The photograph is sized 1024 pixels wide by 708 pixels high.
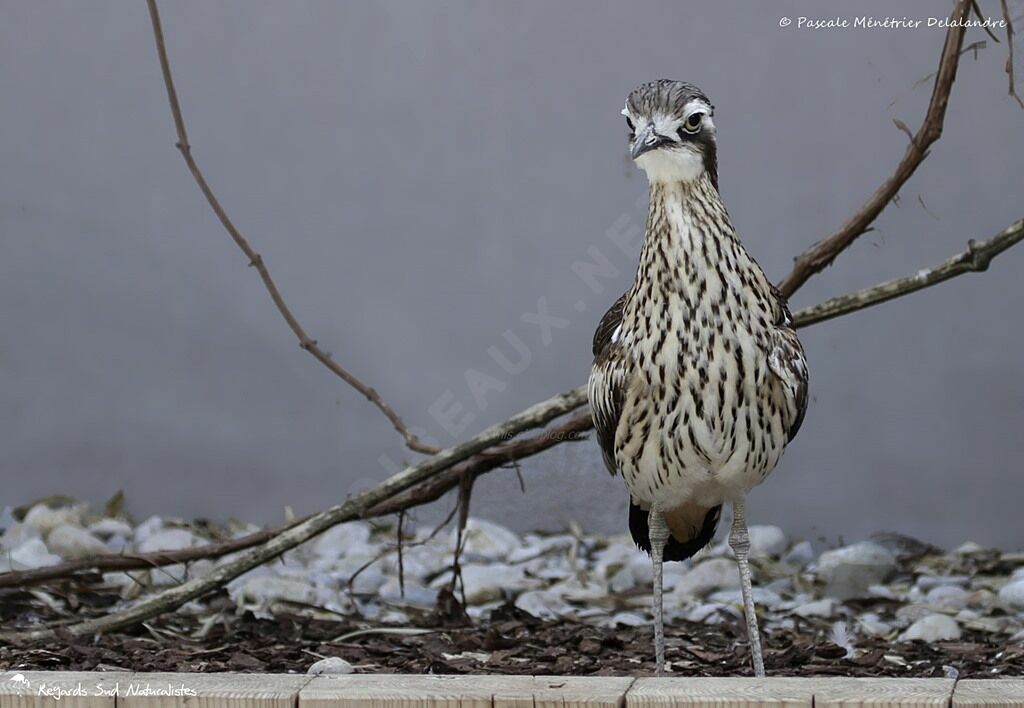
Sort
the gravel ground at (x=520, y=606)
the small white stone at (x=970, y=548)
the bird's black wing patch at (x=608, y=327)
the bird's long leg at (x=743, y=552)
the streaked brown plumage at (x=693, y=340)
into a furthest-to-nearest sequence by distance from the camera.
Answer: the small white stone at (x=970, y=548) → the gravel ground at (x=520, y=606) → the bird's black wing patch at (x=608, y=327) → the bird's long leg at (x=743, y=552) → the streaked brown plumage at (x=693, y=340)

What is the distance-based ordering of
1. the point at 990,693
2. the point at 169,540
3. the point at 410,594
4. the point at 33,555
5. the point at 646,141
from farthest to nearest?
the point at 169,540 → the point at 33,555 → the point at 410,594 → the point at 646,141 → the point at 990,693

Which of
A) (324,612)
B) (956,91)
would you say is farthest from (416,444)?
(956,91)

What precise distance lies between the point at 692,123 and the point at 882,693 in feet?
4.16

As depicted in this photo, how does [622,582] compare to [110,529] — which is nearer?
[622,582]

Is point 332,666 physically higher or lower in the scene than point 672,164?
lower

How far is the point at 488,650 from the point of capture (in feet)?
12.2

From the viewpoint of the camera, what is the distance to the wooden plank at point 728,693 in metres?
1.97

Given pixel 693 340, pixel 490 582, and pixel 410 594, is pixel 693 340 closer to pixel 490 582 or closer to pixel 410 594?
pixel 490 582

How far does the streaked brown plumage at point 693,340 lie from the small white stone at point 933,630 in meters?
1.22

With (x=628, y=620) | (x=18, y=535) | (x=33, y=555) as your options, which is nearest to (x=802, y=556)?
(x=628, y=620)

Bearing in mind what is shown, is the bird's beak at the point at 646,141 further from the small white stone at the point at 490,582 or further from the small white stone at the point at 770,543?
the small white stone at the point at 770,543

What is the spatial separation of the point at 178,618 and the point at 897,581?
92.3 inches

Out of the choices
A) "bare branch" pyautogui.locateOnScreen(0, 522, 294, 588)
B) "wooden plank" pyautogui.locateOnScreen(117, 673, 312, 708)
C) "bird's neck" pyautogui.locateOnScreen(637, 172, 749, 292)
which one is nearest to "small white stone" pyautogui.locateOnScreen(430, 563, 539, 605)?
"bare branch" pyautogui.locateOnScreen(0, 522, 294, 588)

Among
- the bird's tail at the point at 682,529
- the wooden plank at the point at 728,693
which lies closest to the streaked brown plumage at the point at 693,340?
the bird's tail at the point at 682,529
